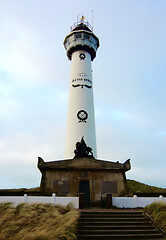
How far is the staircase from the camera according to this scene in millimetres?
9000

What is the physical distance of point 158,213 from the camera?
10852mm

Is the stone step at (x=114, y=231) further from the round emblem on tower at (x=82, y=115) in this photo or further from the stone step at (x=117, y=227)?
the round emblem on tower at (x=82, y=115)

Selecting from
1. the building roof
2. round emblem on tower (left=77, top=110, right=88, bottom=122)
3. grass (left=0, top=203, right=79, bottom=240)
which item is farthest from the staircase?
round emblem on tower (left=77, top=110, right=88, bottom=122)

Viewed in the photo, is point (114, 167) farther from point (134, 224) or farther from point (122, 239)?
point (122, 239)

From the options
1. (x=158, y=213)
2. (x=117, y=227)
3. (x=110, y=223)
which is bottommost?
(x=117, y=227)

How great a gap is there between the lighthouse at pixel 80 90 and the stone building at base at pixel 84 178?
4.89 metres

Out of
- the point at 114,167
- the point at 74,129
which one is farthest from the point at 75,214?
the point at 74,129

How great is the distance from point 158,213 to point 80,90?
72.1 ft

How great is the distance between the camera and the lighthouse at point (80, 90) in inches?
1077

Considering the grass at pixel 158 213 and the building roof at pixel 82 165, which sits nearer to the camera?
the grass at pixel 158 213

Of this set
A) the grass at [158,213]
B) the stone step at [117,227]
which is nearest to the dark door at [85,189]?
the grass at [158,213]

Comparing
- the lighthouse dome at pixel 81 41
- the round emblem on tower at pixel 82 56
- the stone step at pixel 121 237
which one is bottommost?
the stone step at pixel 121 237

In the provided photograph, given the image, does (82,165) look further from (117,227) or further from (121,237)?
(121,237)

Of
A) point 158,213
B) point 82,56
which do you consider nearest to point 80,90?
point 82,56
